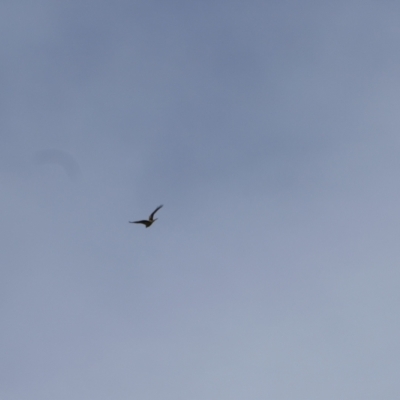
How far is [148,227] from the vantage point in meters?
119
